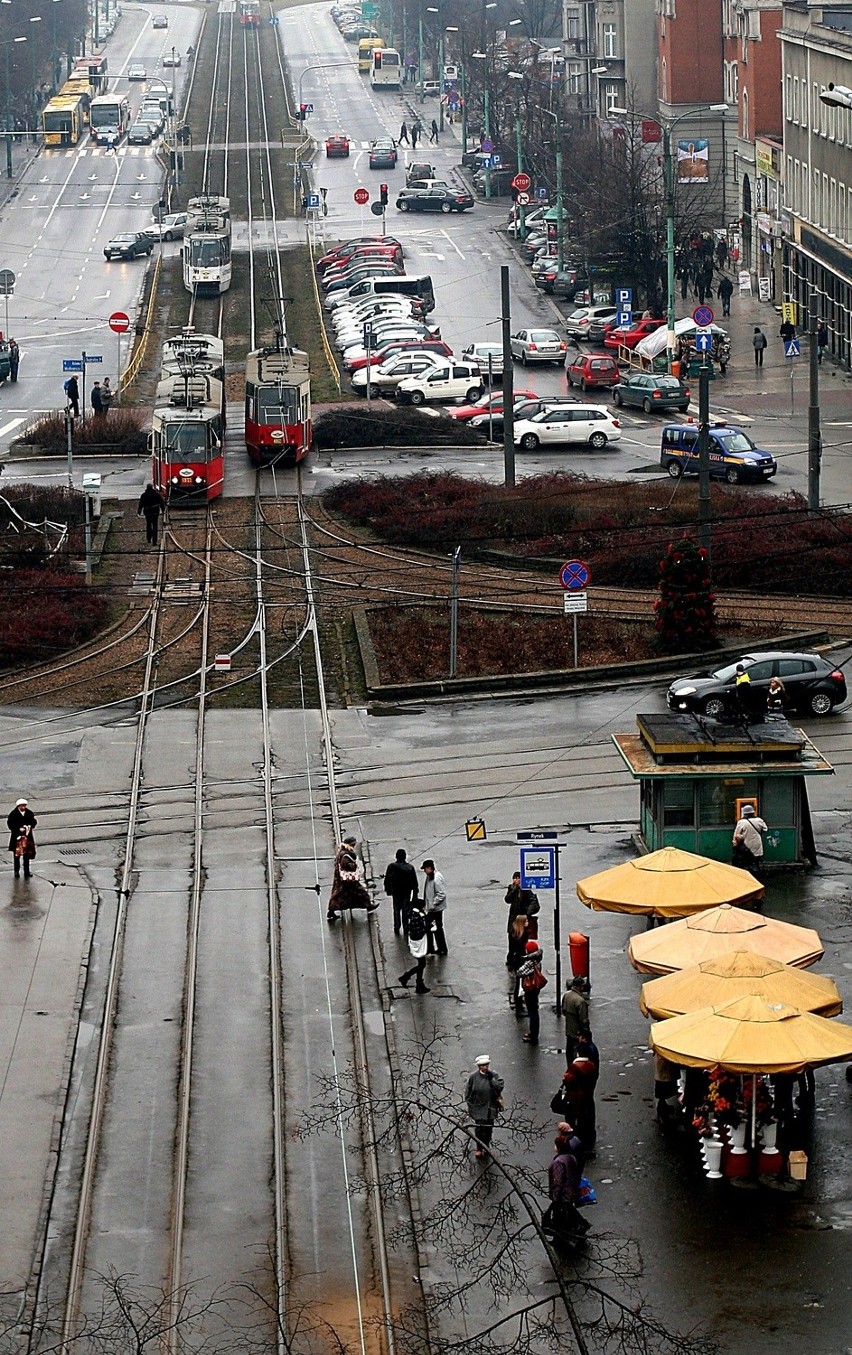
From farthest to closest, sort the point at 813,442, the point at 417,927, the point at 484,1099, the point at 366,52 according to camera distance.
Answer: the point at 366,52 → the point at 813,442 → the point at 417,927 → the point at 484,1099

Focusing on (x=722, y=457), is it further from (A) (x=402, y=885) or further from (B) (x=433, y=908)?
(B) (x=433, y=908)

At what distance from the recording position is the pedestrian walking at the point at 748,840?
30062mm

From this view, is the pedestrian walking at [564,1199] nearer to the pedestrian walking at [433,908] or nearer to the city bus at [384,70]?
the pedestrian walking at [433,908]

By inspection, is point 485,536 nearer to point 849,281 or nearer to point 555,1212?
point 849,281

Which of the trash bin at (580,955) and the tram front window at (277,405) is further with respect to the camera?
the tram front window at (277,405)

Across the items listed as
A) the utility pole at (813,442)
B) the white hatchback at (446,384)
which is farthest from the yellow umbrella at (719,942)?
the white hatchback at (446,384)

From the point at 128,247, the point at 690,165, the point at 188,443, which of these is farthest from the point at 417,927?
the point at 690,165

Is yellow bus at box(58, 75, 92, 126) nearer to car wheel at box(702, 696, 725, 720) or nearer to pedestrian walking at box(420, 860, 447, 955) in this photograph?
car wheel at box(702, 696, 725, 720)

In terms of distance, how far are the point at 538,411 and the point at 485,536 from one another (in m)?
12.7

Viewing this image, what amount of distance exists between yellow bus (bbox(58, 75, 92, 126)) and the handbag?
117 m

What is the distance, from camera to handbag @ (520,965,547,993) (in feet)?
82.6

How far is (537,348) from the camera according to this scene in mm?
73812

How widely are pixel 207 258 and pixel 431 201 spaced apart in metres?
21.8

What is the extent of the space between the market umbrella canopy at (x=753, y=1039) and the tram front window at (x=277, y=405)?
127ft
